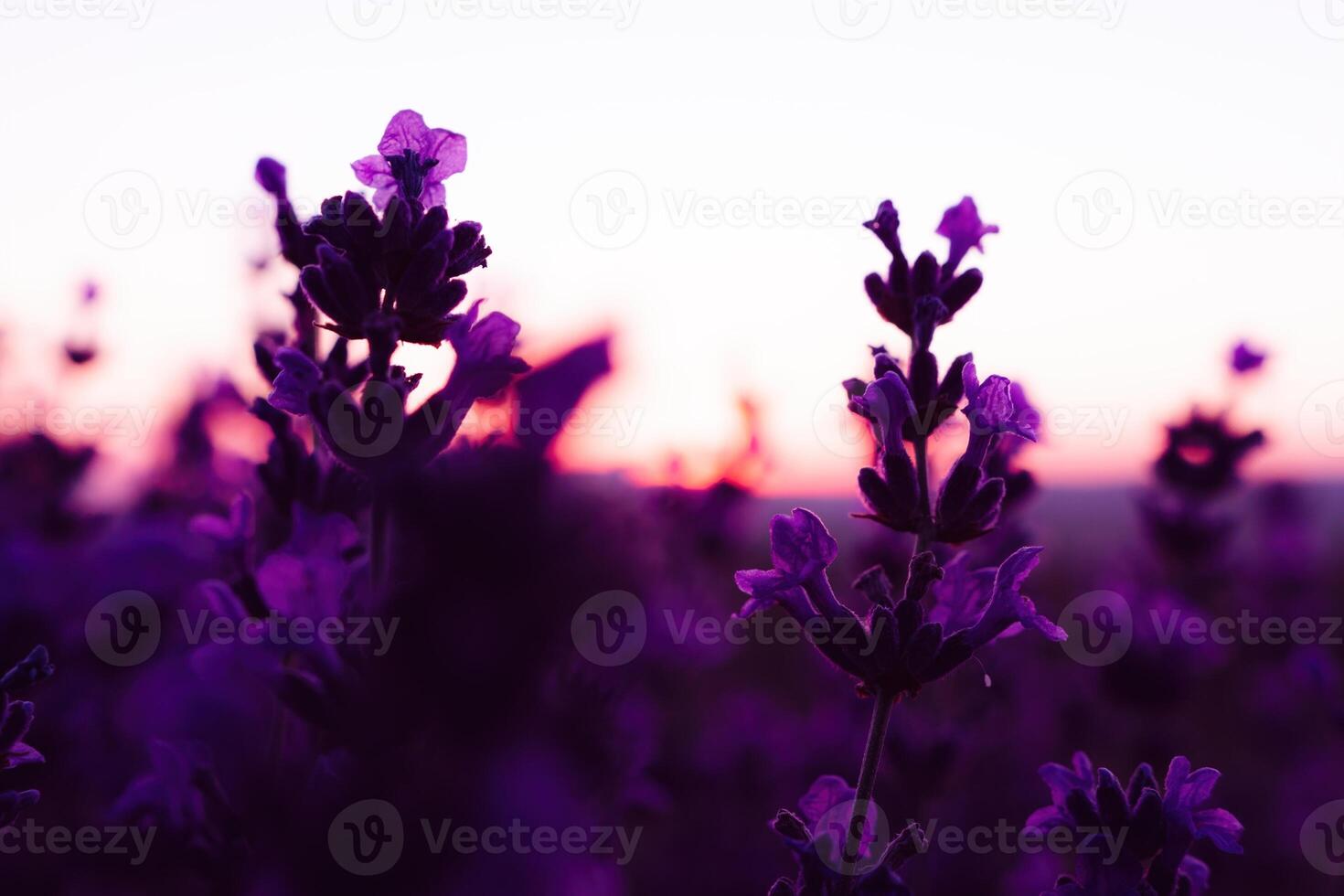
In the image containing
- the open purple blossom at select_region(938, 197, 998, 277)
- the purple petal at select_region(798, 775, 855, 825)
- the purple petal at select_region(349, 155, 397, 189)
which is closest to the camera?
the purple petal at select_region(798, 775, 855, 825)

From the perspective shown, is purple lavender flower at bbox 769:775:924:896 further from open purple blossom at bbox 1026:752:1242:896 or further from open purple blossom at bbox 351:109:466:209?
open purple blossom at bbox 351:109:466:209

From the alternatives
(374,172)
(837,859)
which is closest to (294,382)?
(374,172)

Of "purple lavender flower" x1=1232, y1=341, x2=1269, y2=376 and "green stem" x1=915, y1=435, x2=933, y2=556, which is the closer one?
"green stem" x1=915, y1=435, x2=933, y2=556

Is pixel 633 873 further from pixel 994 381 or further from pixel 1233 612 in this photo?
pixel 1233 612

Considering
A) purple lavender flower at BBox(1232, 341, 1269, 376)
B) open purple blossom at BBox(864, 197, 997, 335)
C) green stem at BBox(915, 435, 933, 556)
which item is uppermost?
open purple blossom at BBox(864, 197, 997, 335)

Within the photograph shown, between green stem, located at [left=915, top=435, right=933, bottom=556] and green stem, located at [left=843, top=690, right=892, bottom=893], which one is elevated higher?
green stem, located at [left=915, top=435, right=933, bottom=556]

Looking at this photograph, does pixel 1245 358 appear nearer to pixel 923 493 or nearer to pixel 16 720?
pixel 923 493

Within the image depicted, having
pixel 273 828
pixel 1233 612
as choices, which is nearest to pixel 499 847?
pixel 273 828

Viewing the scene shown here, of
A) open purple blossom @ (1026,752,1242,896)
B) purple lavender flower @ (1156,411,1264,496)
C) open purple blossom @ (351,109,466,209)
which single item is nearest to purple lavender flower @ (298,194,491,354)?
open purple blossom @ (351,109,466,209)
